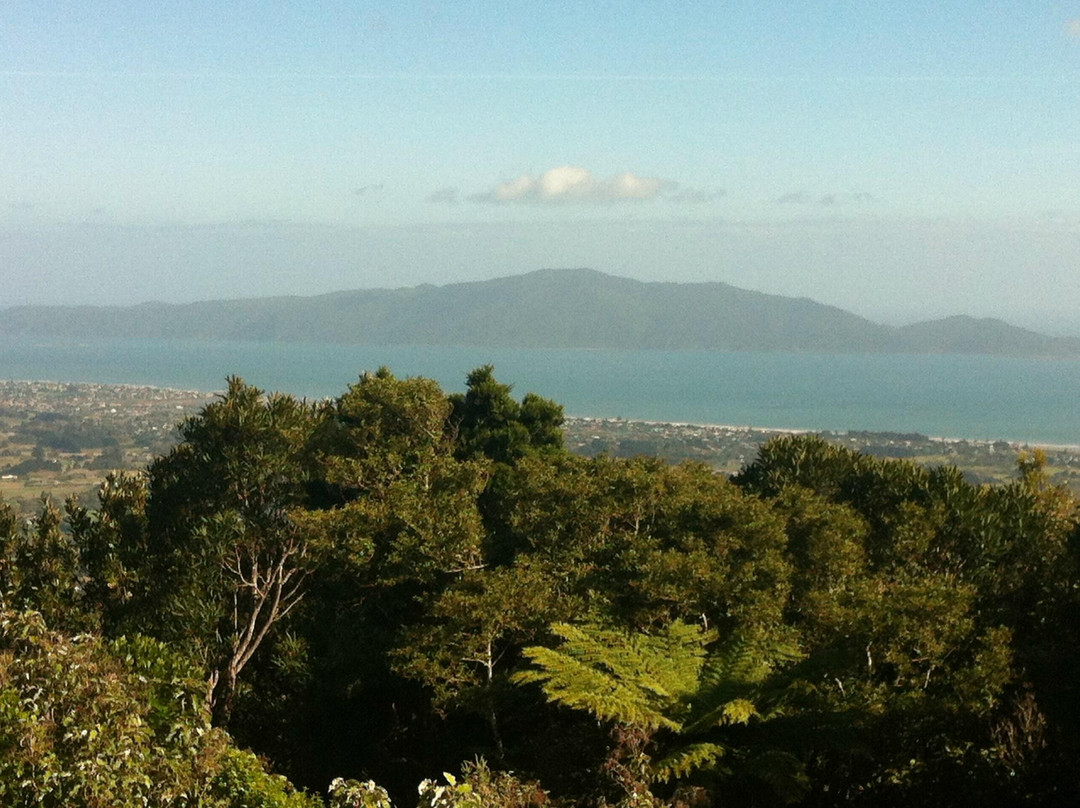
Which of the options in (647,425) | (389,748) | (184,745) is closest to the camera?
(184,745)

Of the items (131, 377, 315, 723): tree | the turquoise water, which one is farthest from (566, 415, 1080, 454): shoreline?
(131, 377, 315, 723): tree

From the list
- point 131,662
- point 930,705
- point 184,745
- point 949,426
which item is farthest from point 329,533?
point 949,426

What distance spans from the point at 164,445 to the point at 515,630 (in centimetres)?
8088

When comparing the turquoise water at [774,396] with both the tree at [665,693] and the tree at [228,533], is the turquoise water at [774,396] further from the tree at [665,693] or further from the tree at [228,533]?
the tree at [665,693]

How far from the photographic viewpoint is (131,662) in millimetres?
9172

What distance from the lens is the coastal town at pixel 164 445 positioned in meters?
74.9

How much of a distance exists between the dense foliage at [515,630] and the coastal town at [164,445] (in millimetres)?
45332

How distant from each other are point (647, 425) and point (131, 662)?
10568 centimetres

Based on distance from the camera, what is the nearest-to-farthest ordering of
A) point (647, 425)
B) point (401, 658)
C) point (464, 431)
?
point (401, 658)
point (464, 431)
point (647, 425)

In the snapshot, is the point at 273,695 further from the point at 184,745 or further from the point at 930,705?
the point at 930,705

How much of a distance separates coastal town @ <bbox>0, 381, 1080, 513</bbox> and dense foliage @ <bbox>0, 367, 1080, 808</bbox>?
45332mm

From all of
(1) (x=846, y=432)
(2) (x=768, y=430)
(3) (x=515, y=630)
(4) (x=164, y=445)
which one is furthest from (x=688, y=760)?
(2) (x=768, y=430)

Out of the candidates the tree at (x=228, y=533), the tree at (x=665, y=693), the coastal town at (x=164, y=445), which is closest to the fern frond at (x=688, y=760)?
the tree at (x=665, y=693)

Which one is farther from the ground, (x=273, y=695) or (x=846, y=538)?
(x=846, y=538)
